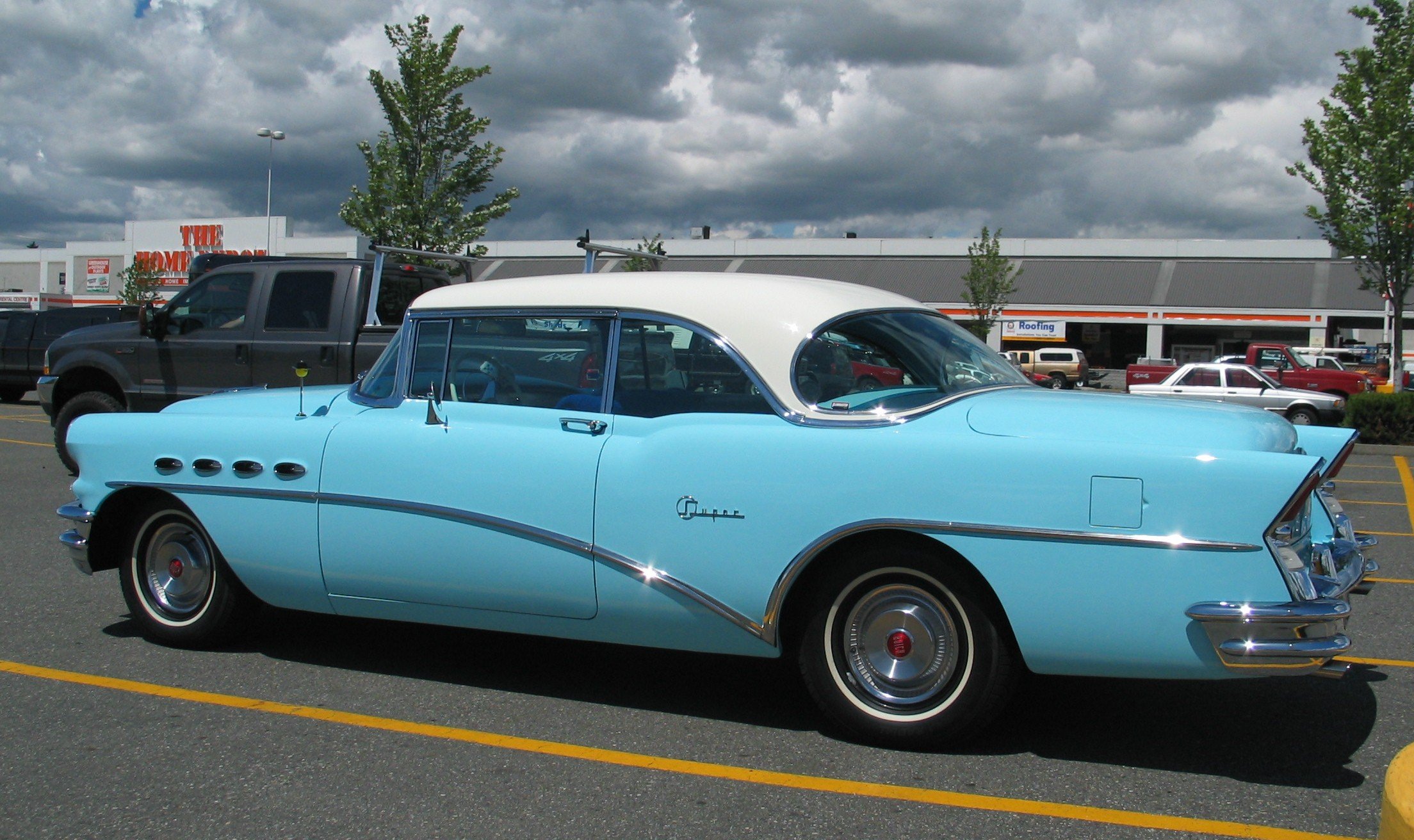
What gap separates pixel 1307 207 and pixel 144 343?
763 inches

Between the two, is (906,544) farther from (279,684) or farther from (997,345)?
(997,345)

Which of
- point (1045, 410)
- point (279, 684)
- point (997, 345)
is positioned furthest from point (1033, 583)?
point (997, 345)

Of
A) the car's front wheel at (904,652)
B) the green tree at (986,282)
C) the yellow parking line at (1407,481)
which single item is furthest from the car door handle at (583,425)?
the green tree at (986,282)

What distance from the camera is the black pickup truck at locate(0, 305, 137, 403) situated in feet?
70.0

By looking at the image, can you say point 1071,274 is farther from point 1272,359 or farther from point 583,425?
point 583,425

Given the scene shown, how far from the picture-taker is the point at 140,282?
163 feet

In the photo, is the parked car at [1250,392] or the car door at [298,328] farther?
the parked car at [1250,392]

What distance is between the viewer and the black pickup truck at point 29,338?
21344 mm

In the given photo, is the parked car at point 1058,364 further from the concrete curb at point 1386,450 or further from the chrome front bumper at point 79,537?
the chrome front bumper at point 79,537

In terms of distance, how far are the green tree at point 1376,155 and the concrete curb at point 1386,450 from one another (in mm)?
3907

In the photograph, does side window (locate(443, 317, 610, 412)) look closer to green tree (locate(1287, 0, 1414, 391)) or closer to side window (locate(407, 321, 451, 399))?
side window (locate(407, 321, 451, 399))

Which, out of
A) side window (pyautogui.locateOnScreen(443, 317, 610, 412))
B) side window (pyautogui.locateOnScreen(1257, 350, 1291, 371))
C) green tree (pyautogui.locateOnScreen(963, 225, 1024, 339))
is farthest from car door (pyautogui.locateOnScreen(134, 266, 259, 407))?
green tree (pyautogui.locateOnScreen(963, 225, 1024, 339))

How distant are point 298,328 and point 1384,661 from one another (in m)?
8.13

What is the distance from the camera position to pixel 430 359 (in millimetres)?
4844
